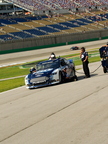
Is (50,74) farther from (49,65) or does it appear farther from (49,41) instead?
(49,41)

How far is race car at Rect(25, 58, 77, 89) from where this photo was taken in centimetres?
1362

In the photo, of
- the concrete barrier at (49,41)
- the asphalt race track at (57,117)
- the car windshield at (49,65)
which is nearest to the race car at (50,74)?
the car windshield at (49,65)

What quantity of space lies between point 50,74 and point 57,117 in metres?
5.99

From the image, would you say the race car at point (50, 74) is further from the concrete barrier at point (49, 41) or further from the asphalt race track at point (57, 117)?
the concrete barrier at point (49, 41)

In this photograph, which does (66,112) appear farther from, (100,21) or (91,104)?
(100,21)

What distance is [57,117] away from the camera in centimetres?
777

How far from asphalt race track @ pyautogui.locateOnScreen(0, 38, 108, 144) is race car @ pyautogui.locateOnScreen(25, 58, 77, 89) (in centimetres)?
181

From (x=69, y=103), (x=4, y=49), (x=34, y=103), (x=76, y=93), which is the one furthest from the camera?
(x=4, y=49)

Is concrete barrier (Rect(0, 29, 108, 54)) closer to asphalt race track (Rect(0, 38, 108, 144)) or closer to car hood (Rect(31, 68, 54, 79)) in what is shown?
car hood (Rect(31, 68, 54, 79))

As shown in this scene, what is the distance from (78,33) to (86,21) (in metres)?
13.2

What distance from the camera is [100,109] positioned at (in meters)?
8.09

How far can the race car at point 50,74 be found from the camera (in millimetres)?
13625

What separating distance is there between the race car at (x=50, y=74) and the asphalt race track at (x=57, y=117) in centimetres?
181

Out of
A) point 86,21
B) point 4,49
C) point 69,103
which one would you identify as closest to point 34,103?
point 69,103
